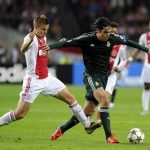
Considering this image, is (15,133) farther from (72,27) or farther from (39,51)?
(72,27)

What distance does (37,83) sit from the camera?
12078 mm

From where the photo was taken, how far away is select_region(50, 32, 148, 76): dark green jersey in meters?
12.0

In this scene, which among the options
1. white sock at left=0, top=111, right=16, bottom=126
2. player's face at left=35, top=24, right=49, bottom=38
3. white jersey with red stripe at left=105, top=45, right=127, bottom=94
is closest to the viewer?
player's face at left=35, top=24, right=49, bottom=38

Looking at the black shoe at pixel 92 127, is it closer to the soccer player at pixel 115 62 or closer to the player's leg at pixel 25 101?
the player's leg at pixel 25 101

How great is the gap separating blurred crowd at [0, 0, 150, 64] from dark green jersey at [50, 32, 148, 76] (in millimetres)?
18816

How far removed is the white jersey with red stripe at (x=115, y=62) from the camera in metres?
14.8

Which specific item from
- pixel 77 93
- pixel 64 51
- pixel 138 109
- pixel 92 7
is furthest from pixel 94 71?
pixel 92 7

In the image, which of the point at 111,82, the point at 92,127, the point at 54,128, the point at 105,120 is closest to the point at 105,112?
the point at 105,120

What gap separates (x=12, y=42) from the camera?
107 ft

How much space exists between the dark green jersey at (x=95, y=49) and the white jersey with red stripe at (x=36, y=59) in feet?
1.86

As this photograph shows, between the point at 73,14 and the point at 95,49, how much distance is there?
20513mm

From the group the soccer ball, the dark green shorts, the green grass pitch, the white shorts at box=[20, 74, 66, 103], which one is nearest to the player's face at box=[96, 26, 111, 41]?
the dark green shorts

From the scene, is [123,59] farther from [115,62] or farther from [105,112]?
[105,112]

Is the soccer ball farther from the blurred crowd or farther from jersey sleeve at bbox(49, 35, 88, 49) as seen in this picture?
the blurred crowd
